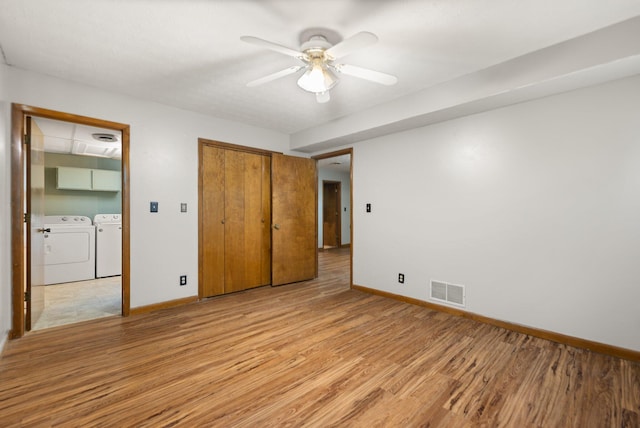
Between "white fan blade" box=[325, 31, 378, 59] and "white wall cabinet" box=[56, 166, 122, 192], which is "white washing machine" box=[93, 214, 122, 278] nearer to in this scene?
"white wall cabinet" box=[56, 166, 122, 192]

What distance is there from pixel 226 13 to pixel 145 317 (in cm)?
294

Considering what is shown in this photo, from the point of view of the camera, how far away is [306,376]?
6.37ft

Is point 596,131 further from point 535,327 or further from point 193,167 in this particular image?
point 193,167

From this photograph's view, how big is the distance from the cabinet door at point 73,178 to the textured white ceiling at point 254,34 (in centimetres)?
338

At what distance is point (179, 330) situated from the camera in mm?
2672

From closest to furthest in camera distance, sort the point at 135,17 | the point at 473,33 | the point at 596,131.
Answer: the point at 135,17
the point at 473,33
the point at 596,131

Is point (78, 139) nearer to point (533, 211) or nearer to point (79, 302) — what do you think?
point (79, 302)

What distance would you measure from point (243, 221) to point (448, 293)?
2761mm

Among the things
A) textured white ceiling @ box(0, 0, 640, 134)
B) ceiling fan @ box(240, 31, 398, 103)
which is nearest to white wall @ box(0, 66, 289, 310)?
textured white ceiling @ box(0, 0, 640, 134)

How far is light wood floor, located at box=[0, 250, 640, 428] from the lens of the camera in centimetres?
157

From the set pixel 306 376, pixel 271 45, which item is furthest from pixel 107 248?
pixel 271 45

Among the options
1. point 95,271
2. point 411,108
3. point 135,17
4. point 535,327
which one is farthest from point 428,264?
point 95,271

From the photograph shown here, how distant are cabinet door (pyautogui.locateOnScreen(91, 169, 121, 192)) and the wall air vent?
5950mm

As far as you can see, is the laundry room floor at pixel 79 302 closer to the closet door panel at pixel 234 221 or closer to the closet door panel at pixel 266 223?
the closet door panel at pixel 234 221
